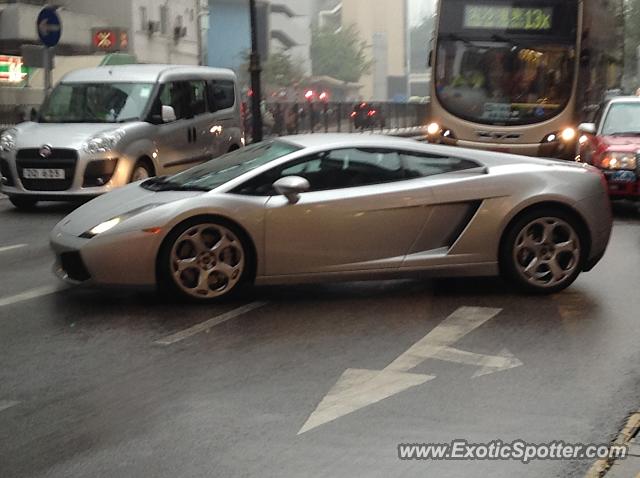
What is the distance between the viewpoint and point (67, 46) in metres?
48.6

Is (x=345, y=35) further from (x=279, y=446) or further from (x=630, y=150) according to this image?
(x=279, y=446)

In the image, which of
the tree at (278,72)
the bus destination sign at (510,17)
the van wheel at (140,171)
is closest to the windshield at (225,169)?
the van wheel at (140,171)

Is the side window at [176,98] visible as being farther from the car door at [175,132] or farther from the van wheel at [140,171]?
the van wheel at [140,171]

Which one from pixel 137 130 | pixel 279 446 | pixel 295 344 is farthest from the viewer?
pixel 137 130

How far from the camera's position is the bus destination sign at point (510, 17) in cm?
1923

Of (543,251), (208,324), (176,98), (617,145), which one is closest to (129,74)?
(176,98)

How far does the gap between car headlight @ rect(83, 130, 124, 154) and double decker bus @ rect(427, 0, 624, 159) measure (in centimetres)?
649

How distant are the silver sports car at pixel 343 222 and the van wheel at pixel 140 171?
6.55m

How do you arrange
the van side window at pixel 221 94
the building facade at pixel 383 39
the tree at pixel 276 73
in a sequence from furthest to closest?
the building facade at pixel 383 39 → the tree at pixel 276 73 → the van side window at pixel 221 94

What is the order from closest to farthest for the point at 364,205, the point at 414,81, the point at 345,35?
the point at 364,205 → the point at 345,35 → the point at 414,81

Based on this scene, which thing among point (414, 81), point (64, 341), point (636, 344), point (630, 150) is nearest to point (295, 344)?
point (64, 341)

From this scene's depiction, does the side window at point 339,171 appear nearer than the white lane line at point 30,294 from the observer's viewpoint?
Yes

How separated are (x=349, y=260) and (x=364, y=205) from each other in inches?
15.7

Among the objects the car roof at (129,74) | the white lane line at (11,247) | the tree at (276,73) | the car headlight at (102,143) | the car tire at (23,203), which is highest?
the car roof at (129,74)
